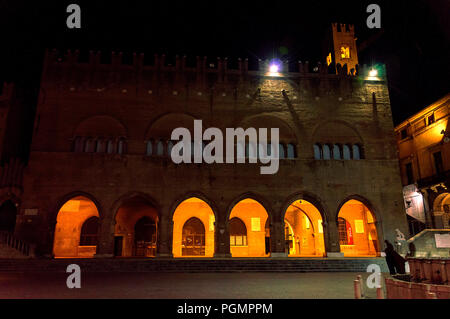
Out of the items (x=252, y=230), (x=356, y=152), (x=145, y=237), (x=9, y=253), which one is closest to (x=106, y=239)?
(x=9, y=253)

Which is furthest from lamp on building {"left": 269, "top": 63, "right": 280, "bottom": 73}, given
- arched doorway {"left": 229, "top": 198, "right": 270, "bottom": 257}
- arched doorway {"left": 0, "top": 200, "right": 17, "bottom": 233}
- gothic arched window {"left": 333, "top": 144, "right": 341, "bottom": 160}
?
arched doorway {"left": 0, "top": 200, "right": 17, "bottom": 233}

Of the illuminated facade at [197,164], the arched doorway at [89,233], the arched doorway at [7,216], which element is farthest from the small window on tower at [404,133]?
the arched doorway at [7,216]

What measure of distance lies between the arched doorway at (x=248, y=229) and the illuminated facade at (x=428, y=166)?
46.0 feet

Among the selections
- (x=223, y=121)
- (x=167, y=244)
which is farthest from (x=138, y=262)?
(x=223, y=121)

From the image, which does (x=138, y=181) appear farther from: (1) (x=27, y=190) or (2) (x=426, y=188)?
(2) (x=426, y=188)

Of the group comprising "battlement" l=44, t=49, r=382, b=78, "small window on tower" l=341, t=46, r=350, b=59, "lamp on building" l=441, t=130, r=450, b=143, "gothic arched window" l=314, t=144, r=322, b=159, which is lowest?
"gothic arched window" l=314, t=144, r=322, b=159

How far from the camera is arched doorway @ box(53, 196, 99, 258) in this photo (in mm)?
23594

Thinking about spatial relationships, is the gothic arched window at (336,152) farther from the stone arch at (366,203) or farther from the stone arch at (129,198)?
the stone arch at (129,198)

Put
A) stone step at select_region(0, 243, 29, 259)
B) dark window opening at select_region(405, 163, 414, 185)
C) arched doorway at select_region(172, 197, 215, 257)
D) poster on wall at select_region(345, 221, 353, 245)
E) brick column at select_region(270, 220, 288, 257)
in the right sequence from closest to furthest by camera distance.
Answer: stone step at select_region(0, 243, 29, 259) < brick column at select_region(270, 220, 288, 257) < arched doorway at select_region(172, 197, 215, 257) < poster on wall at select_region(345, 221, 353, 245) < dark window opening at select_region(405, 163, 414, 185)

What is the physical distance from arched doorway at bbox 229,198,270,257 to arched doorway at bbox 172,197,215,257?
1.90m

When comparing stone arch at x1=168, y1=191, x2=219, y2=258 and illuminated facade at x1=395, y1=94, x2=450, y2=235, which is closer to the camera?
stone arch at x1=168, y1=191, x2=219, y2=258

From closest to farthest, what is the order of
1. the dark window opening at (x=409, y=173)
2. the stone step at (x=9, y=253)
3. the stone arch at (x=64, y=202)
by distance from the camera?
the stone step at (x=9, y=253) → the stone arch at (x=64, y=202) → the dark window opening at (x=409, y=173)

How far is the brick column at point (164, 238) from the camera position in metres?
20.6

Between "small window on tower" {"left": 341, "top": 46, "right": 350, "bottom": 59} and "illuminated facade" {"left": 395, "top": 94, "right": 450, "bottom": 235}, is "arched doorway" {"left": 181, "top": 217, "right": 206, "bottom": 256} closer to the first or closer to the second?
"illuminated facade" {"left": 395, "top": 94, "right": 450, "bottom": 235}
